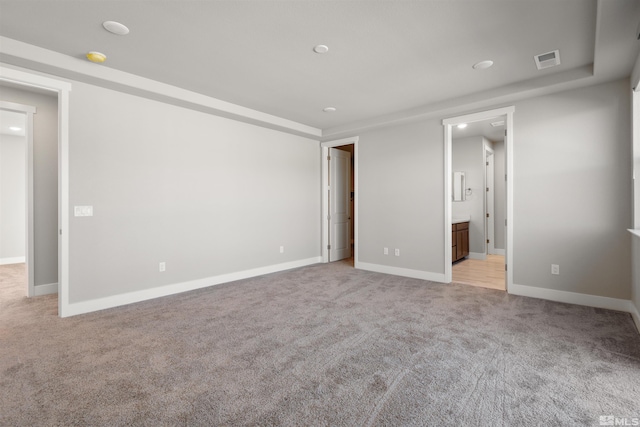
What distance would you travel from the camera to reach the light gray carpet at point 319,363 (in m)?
1.69

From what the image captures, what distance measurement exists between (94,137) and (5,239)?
200 inches

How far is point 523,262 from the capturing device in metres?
3.89

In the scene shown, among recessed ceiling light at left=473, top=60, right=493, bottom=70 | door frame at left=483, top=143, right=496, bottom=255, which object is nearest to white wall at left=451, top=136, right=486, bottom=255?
door frame at left=483, top=143, right=496, bottom=255

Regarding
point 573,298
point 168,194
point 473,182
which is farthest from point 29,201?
point 473,182

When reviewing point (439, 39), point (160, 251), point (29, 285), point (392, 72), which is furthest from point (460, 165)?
point (29, 285)

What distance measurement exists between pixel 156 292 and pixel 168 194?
4.24ft

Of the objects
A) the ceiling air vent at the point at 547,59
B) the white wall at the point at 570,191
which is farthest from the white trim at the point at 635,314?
the ceiling air vent at the point at 547,59

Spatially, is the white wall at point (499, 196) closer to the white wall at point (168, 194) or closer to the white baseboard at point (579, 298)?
the white baseboard at point (579, 298)

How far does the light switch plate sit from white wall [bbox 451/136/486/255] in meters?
6.71

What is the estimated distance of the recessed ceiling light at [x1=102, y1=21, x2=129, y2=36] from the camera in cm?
244

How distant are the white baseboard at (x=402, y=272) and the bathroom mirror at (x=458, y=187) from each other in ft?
9.47

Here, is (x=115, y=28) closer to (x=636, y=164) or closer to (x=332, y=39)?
(x=332, y=39)

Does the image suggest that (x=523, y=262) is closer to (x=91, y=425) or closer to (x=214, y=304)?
(x=214, y=304)

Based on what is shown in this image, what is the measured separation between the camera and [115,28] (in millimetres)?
2504
